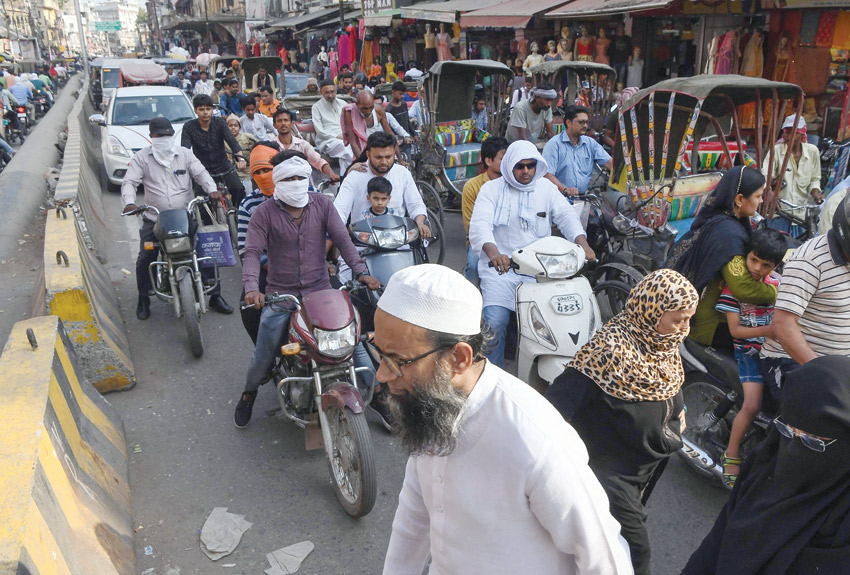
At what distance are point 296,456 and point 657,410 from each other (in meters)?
2.37

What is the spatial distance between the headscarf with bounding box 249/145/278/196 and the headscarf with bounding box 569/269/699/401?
3.80 meters

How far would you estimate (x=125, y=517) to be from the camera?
333 centimetres

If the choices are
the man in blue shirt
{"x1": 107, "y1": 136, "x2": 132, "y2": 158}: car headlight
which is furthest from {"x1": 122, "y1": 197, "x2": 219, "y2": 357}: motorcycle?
{"x1": 107, "y1": 136, "x2": 132, "y2": 158}: car headlight

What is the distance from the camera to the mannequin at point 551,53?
14.3m

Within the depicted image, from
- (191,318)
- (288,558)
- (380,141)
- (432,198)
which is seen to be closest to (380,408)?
(288,558)

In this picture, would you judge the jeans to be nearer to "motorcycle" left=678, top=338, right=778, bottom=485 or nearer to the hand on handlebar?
the hand on handlebar

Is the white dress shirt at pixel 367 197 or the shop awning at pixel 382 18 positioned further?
the shop awning at pixel 382 18

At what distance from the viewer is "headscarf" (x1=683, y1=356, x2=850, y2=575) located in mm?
1666

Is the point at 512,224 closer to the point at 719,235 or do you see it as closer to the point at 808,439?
the point at 719,235

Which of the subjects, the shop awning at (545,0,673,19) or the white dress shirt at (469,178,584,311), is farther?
the shop awning at (545,0,673,19)

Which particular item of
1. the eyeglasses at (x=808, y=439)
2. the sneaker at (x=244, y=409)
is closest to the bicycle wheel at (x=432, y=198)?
the sneaker at (x=244, y=409)

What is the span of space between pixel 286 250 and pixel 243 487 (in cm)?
146

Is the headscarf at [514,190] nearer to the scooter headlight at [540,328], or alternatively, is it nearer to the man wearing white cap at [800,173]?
the scooter headlight at [540,328]

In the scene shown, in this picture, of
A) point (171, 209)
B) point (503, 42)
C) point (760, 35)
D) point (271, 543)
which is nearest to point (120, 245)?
point (171, 209)
